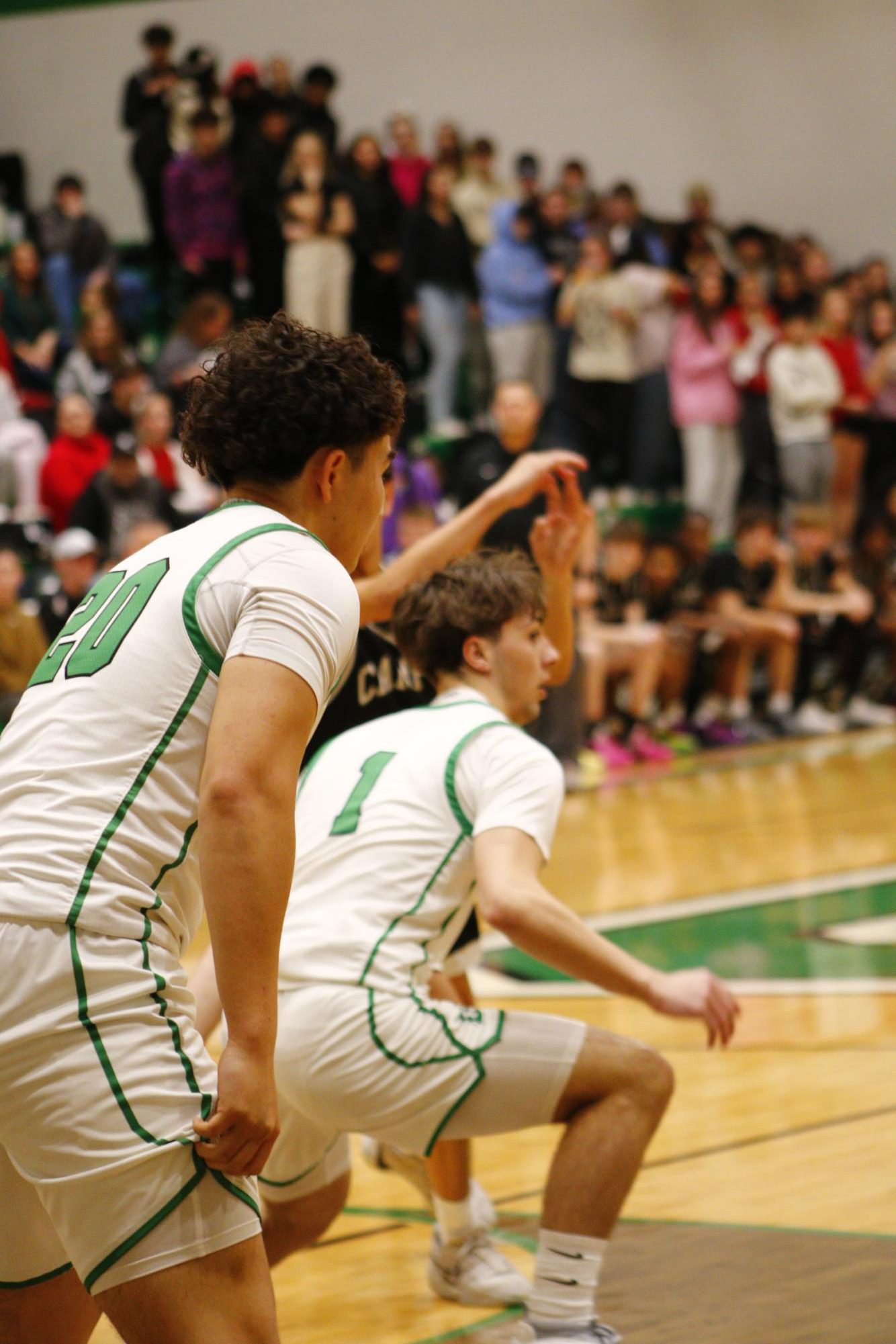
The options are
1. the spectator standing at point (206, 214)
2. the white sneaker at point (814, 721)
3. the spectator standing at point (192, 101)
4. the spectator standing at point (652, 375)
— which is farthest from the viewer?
the spectator standing at point (652, 375)

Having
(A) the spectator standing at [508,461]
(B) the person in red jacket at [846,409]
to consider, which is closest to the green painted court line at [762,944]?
(A) the spectator standing at [508,461]

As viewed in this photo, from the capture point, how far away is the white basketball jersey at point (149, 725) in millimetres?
1945

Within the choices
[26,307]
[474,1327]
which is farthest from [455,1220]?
[26,307]

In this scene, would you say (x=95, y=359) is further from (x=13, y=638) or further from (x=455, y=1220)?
(x=455, y=1220)

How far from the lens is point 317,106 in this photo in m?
13.4

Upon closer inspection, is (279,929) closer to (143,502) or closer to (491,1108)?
(491,1108)

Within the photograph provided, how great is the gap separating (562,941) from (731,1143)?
158 cm

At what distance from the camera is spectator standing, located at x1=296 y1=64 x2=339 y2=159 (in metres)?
13.2

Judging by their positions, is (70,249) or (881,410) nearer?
(70,249)

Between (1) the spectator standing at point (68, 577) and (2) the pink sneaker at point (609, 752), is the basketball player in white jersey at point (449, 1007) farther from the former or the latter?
(2) the pink sneaker at point (609, 752)

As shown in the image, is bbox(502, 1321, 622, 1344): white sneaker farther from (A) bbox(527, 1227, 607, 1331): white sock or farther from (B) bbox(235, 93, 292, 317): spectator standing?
(B) bbox(235, 93, 292, 317): spectator standing

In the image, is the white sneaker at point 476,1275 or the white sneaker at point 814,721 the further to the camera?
the white sneaker at point 814,721

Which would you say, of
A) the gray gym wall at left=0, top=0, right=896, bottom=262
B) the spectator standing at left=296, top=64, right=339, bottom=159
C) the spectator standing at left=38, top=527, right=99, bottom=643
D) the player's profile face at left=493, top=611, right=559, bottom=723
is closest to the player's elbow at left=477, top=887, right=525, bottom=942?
the player's profile face at left=493, top=611, right=559, bottom=723

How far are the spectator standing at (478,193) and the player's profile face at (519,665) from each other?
11051 mm
